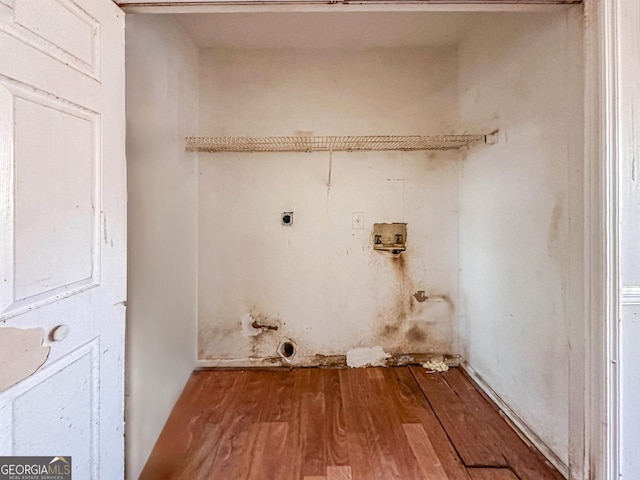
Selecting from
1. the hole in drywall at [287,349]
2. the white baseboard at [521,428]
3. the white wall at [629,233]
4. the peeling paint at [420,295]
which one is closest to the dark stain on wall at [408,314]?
the peeling paint at [420,295]

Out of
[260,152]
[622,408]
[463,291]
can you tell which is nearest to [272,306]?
[260,152]

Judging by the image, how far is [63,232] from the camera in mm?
807

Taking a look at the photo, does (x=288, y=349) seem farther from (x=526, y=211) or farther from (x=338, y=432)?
(x=526, y=211)

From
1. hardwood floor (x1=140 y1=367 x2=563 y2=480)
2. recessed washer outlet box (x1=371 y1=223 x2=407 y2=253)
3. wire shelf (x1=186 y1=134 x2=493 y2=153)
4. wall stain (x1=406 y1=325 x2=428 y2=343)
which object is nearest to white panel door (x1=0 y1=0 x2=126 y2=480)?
hardwood floor (x1=140 y1=367 x2=563 y2=480)

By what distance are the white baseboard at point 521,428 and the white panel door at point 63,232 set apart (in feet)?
5.68

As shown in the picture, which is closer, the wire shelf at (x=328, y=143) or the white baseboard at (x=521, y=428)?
the white baseboard at (x=521, y=428)

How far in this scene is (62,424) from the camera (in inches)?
31.5

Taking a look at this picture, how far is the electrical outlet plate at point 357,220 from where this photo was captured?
2.28m

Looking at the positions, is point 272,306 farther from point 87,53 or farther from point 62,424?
point 87,53

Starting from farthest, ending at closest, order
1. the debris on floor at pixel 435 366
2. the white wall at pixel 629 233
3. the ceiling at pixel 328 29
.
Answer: the debris on floor at pixel 435 366 < the ceiling at pixel 328 29 < the white wall at pixel 629 233

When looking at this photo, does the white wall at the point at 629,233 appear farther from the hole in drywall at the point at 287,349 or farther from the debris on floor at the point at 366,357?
the hole in drywall at the point at 287,349

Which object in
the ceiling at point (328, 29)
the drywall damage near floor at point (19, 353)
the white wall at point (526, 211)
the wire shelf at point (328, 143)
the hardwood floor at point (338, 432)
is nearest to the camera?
the drywall damage near floor at point (19, 353)

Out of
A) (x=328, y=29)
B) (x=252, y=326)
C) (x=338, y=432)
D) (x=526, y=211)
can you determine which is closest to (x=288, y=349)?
(x=252, y=326)

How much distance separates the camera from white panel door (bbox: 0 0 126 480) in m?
0.67
